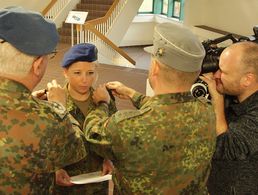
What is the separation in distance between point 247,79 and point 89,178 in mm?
870

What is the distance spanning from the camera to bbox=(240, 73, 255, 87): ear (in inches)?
65.6

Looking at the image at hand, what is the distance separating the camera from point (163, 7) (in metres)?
13.3

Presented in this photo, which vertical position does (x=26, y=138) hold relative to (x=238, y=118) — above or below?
above

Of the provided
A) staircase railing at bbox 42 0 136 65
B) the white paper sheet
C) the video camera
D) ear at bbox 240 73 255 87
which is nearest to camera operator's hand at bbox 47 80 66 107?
the white paper sheet

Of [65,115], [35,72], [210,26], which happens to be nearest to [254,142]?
[65,115]

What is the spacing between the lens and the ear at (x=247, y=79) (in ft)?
5.46

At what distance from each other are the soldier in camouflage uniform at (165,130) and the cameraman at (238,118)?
281mm

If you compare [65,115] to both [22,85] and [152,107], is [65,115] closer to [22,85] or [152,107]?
[22,85]

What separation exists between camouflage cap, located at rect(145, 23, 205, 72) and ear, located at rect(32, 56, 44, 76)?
0.41 m

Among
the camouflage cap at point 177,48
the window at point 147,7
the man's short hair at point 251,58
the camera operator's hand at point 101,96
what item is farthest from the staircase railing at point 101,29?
the camouflage cap at point 177,48

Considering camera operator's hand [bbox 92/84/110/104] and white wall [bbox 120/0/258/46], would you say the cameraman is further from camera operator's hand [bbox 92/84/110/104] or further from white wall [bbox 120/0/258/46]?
white wall [bbox 120/0/258/46]

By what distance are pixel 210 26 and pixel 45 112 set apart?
7.99 metres

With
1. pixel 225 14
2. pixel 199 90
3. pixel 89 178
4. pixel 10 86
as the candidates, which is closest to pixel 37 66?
pixel 10 86

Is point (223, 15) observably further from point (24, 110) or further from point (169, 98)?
point (24, 110)
